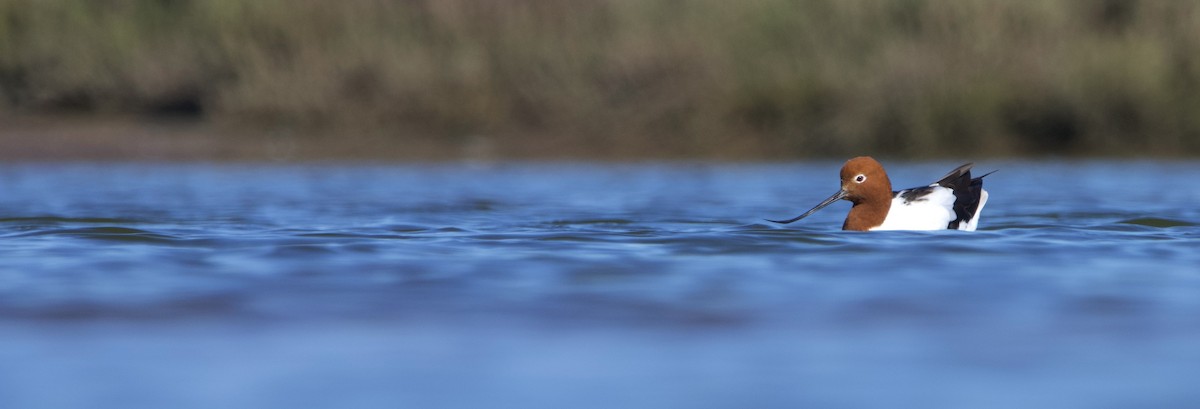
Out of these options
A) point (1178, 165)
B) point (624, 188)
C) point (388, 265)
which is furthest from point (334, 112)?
point (388, 265)

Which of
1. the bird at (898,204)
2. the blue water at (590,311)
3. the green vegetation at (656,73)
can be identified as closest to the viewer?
the blue water at (590,311)

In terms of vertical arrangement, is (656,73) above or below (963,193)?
above

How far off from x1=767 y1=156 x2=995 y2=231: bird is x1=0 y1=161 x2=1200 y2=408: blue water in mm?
255

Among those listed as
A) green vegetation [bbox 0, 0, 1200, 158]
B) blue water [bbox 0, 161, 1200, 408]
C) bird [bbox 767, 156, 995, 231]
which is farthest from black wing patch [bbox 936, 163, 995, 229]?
green vegetation [bbox 0, 0, 1200, 158]

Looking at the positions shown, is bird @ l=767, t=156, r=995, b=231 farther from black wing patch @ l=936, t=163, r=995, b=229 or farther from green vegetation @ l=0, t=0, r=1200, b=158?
green vegetation @ l=0, t=0, r=1200, b=158

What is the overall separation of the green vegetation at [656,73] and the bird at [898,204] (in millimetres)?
7285

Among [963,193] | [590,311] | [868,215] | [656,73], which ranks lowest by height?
[590,311]

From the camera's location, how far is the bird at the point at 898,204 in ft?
24.1

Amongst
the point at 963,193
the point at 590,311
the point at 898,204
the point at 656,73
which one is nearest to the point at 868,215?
the point at 898,204

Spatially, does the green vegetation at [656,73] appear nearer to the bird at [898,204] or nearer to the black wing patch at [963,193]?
the black wing patch at [963,193]

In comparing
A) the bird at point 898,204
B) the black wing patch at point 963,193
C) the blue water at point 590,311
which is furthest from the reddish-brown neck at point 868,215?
the blue water at point 590,311

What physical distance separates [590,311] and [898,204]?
3283mm

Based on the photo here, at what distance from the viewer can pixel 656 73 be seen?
51.2 ft

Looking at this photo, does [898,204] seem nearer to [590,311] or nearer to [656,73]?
[590,311]
